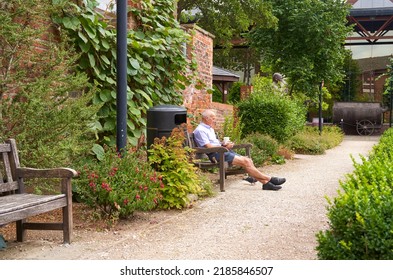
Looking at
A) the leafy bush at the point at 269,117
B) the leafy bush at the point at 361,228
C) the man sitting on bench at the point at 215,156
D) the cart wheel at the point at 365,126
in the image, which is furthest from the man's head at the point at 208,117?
the cart wheel at the point at 365,126

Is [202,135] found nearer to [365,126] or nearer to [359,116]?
[365,126]

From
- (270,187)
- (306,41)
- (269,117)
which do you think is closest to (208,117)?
(270,187)

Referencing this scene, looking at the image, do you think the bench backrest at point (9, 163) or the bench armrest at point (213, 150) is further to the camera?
the bench armrest at point (213, 150)

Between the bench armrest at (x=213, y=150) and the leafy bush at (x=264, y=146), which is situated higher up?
the bench armrest at (x=213, y=150)

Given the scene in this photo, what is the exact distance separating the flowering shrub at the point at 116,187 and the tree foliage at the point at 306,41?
47.4 feet

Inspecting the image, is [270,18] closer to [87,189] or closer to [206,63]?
[206,63]

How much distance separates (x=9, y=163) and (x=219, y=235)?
6.74 feet

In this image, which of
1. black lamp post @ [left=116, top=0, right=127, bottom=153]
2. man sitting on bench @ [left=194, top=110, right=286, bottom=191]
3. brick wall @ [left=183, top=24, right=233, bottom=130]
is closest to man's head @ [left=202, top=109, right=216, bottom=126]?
man sitting on bench @ [left=194, top=110, right=286, bottom=191]

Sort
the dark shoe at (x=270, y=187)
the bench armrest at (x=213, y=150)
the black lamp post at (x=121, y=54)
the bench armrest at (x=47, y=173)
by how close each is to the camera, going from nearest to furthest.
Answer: the bench armrest at (x=47, y=173)
the black lamp post at (x=121, y=54)
the bench armrest at (x=213, y=150)
the dark shoe at (x=270, y=187)

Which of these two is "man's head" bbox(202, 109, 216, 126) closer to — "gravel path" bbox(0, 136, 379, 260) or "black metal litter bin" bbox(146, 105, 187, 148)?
"gravel path" bbox(0, 136, 379, 260)

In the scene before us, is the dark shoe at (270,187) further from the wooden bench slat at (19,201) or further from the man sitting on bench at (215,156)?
the wooden bench slat at (19,201)

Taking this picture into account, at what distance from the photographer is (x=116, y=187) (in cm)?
593

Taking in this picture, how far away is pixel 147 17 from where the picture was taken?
871 centimetres

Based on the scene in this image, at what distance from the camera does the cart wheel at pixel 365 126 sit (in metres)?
33.7
